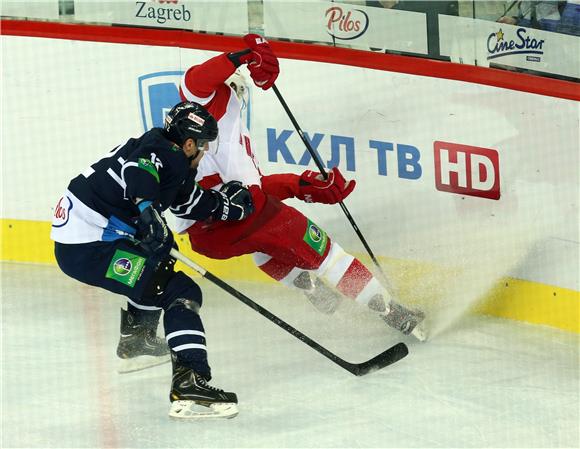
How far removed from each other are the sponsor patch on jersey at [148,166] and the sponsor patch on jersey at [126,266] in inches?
11.6

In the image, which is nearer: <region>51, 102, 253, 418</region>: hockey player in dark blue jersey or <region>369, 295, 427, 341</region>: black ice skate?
<region>51, 102, 253, 418</region>: hockey player in dark blue jersey

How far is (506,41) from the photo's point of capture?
172 inches

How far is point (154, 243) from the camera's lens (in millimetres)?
3250

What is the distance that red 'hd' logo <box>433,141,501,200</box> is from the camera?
435 centimetres

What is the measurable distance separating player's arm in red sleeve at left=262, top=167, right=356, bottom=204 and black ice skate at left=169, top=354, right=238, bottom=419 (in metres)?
0.93

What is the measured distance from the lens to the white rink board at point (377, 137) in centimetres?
422

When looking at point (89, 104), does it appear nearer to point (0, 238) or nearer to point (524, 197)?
point (0, 238)

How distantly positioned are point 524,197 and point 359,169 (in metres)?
0.73

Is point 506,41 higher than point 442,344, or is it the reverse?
point 506,41

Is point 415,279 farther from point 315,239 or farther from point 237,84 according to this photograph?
point 237,84

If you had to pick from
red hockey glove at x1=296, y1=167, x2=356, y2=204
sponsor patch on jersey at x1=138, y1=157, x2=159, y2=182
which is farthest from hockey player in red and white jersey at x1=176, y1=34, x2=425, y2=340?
sponsor patch on jersey at x1=138, y1=157, x2=159, y2=182

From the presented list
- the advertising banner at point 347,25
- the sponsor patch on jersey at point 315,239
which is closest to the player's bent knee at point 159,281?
the sponsor patch on jersey at point 315,239

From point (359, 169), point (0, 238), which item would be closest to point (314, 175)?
point (359, 169)

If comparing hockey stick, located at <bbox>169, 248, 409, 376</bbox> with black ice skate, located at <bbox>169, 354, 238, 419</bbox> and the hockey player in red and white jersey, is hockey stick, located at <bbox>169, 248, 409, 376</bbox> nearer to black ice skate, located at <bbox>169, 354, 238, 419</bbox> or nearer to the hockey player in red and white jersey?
the hockey player in red and white jersey
